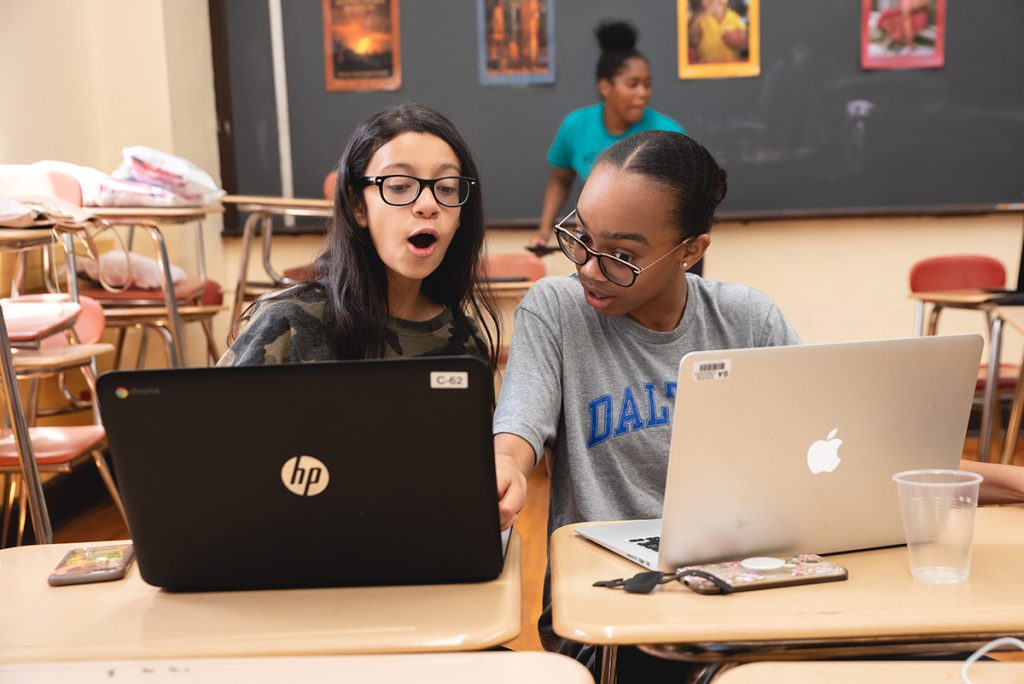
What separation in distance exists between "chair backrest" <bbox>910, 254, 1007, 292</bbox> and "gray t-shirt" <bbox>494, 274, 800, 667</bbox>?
2599mm

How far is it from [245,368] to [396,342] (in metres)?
0.57

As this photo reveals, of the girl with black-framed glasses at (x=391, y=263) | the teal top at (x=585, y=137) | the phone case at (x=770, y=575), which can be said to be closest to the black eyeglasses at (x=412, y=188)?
the girl with black-framed glasses at (x=391, y=263)

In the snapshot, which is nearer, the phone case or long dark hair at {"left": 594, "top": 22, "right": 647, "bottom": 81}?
the phone case

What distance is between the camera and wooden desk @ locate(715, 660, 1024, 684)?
2.70 ft

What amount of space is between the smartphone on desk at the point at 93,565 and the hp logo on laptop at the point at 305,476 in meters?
0.26

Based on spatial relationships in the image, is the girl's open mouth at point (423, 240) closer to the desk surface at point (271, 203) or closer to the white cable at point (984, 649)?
the white cable at point (984, 649)

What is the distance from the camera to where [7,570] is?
1135mm

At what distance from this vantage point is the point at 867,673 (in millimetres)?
830

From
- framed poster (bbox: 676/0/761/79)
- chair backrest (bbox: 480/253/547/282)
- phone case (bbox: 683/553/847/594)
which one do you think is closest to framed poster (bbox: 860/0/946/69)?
framed poster (bbox: 676/0/761/79)

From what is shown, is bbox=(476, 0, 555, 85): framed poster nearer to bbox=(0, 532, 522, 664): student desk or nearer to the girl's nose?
the girl's nose

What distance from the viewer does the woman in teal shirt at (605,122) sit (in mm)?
3773

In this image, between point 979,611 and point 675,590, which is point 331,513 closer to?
point 675,590

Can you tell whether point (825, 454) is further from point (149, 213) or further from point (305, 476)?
point (149, 213)

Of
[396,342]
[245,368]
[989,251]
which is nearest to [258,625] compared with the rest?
[245,368]
